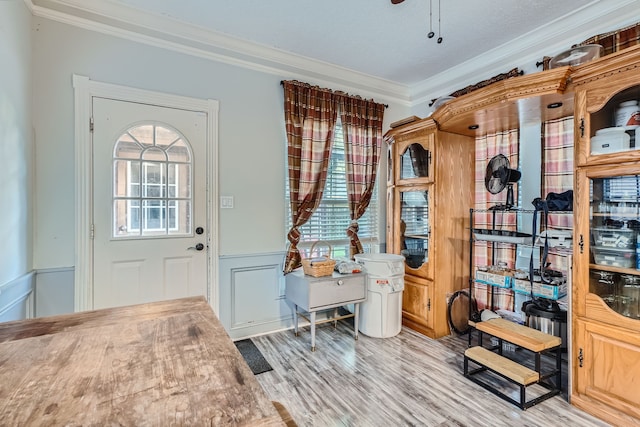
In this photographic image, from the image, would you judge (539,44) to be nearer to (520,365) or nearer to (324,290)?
(520,365)

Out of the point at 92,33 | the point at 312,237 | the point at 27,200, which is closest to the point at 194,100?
the point at 92,33

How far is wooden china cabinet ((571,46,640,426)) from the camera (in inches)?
72.7

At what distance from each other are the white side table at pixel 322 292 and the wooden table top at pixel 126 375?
63.5 inches

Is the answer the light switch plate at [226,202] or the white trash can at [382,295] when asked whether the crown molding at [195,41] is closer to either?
the light switch plate at [226,202]

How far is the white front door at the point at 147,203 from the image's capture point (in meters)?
2.51

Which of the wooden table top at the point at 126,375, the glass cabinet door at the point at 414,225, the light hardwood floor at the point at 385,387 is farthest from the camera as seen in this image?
the glass cabinet door at the point at 414,225

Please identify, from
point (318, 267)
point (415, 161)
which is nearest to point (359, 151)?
point (415, 161)

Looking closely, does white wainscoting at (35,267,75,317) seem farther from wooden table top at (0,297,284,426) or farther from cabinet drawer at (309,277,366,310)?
cabinet drawer at (309,277,366,310)

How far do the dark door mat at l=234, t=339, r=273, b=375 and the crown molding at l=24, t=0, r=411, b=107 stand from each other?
105 inches

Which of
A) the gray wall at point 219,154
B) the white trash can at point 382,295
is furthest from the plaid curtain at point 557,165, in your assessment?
the gray wall at point 219,154

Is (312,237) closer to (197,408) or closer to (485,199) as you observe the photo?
(485,199)

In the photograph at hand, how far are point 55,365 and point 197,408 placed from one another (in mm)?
534

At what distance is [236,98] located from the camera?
3029mm

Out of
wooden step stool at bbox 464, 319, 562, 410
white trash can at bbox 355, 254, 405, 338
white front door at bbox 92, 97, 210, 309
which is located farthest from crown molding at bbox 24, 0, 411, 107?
wooden step stool at bbox 464, 319, 562, 410
